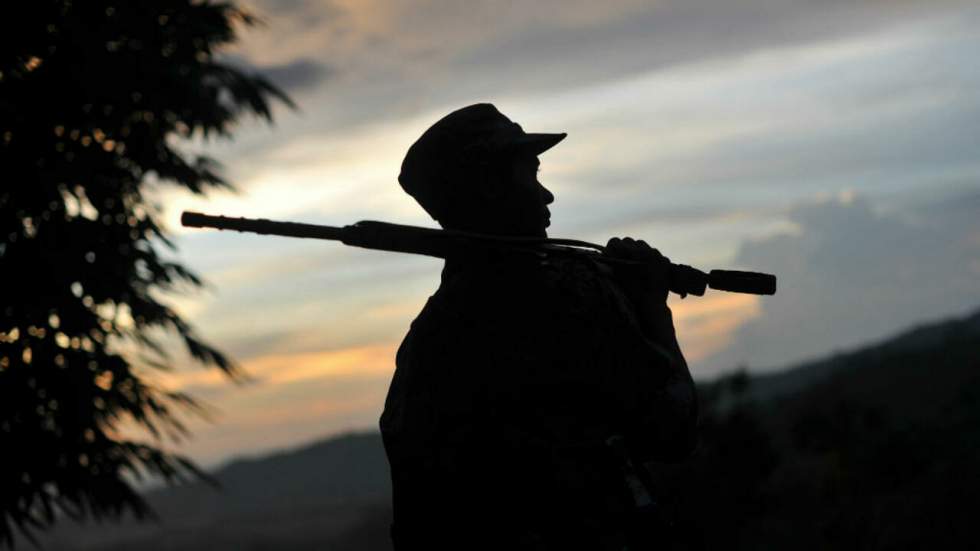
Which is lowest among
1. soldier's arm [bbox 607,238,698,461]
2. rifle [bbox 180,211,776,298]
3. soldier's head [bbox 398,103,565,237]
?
soldier's arm [bbox 607,238,698,461]

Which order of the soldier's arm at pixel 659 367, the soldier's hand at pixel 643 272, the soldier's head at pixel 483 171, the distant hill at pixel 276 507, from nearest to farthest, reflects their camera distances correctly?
1. the soldier's arm at pixel 659 367
2. the soldier's head at pixel 483 171
3. the soldier's hand at pixel 643 272
4. the distant hill at pixel 276 507

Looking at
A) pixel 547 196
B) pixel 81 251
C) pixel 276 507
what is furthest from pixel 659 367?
pixel 276 507

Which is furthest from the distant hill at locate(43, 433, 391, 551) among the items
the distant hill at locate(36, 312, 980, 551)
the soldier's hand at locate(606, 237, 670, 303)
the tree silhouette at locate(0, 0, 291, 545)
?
the soldier's hand at locate(606, 237, 670, 303)

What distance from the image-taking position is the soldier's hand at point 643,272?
416cm

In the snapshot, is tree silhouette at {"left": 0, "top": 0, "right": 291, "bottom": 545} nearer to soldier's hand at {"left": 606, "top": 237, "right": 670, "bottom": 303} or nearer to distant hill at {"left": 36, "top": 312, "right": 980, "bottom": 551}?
distant hill at {"left": 36, "top": 312, "right": 980, "bottom": 551}

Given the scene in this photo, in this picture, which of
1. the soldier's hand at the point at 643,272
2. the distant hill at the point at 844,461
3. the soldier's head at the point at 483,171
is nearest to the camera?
the soldier's head at the point at 483,171

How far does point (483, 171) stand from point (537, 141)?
206mm

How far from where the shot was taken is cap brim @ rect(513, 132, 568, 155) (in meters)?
4.02

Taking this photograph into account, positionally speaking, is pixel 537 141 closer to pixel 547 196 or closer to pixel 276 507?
pixel 547 196

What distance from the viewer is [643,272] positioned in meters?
4.18

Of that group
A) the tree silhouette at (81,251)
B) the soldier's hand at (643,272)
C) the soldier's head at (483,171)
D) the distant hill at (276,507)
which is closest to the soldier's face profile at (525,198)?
the soldier's head at (483,171)

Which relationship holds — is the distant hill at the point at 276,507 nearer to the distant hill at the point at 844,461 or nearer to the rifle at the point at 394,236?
the distant hill at the point at 844,461

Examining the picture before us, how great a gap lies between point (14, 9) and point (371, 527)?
22464mm

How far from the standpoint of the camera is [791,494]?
20.3 metres
